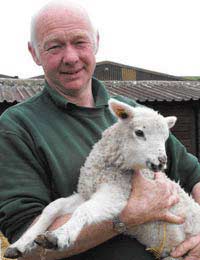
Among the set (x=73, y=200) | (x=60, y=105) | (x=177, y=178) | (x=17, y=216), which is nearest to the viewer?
(x=17, y=216)

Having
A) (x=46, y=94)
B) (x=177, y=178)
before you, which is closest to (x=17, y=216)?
(x=46, y=94)

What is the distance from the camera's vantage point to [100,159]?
321 cm

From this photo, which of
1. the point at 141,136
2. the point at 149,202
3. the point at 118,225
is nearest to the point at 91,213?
the point at 118,225

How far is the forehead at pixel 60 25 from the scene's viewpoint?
10.2 feet

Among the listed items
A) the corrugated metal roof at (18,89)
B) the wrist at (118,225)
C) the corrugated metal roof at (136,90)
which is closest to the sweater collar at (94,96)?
the wrist at (118,225)

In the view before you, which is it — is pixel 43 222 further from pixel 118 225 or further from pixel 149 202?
pixel 149 202

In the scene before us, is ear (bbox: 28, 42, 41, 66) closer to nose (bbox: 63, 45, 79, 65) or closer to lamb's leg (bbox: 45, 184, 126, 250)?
nose (bbox: 63, 45, 79, 65)

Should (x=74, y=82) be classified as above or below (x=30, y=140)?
above

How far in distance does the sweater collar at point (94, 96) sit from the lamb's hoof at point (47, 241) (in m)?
1.00

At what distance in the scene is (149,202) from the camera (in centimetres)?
295

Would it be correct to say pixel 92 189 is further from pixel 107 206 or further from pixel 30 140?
pixel 30 140

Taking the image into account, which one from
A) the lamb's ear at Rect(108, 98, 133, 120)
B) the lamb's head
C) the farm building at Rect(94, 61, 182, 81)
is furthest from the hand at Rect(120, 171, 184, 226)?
the farm building at Rect(94, 61, 182, 81)

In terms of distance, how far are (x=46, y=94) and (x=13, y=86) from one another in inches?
546

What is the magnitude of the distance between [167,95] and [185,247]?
44.6 feet
